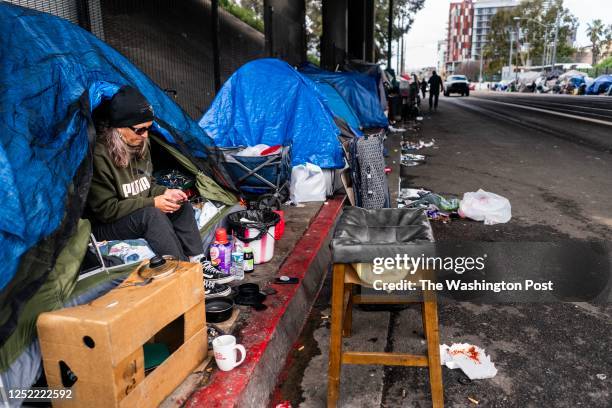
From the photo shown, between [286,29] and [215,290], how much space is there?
9764 millimetres

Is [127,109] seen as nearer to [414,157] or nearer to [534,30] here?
[414,157]

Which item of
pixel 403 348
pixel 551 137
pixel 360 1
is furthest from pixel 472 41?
pixel 403 348

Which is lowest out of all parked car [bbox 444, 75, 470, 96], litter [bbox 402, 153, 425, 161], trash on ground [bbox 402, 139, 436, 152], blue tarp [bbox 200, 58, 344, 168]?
litter [bbox 402, 153, 425, 161]

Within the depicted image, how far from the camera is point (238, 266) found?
3408 mm

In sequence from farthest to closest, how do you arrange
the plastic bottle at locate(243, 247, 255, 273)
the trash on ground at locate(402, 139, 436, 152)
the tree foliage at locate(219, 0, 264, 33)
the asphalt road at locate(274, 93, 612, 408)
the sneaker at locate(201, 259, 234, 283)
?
the tree foliage at locate(219, 0, 264, 33) < the trash on ground at locate(402, 139, 436, 152) < the plastic bottle at locate(243, 247, 255, 273) < the sneaker at locate(201, 259, 234, 283) < the asphalt road at locate(274, 93, 612, 408)

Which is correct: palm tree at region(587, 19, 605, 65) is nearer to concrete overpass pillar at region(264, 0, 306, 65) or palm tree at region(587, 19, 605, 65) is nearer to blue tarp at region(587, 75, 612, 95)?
blue tarp at region(587, 75, 612, 95)

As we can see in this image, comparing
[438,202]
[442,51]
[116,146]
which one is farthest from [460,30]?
[116,146]

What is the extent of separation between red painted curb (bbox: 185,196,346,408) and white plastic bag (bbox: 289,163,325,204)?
106cm

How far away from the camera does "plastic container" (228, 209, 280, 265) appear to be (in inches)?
141

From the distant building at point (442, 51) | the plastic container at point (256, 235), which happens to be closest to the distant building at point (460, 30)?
the distant building at point (442, 51)

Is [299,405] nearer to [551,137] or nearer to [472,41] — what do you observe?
[551,137]

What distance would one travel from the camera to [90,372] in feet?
5.82

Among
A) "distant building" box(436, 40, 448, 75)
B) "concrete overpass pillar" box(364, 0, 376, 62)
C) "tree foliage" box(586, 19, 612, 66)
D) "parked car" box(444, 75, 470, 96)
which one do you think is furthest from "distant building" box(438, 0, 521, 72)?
"concrete overpass pillar" box(364, 0, 376, 62)

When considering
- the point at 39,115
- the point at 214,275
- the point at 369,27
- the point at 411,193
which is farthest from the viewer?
the point at 369,27
